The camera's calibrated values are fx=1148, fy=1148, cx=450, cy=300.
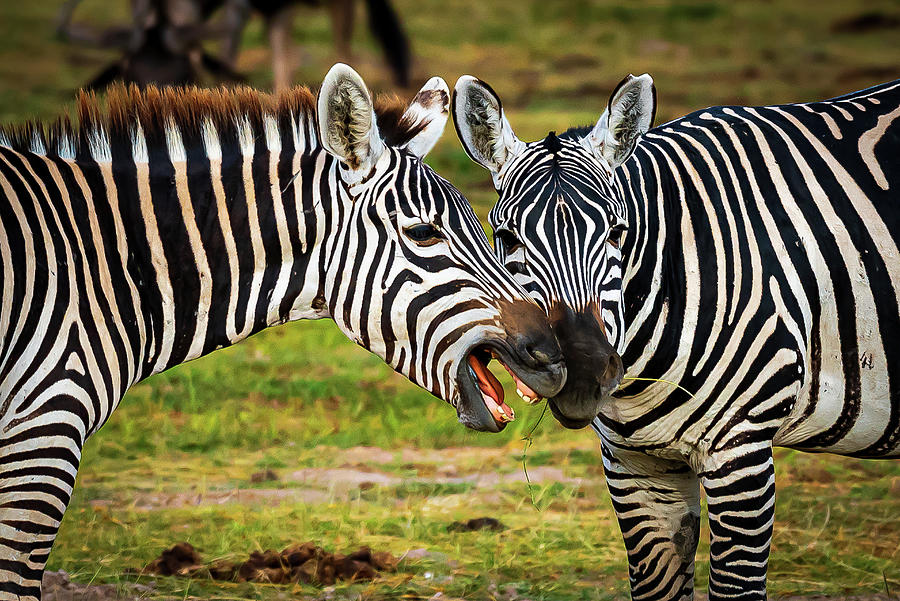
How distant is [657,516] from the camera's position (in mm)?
4316

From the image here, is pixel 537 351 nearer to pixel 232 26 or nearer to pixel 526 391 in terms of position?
pixel 526 391

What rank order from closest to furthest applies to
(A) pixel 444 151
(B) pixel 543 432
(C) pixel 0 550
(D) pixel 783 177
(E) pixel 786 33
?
(C) pixel 0 550 → (D) pixel 783 177 → (B) pixel 543 432 → (A) pixel 444 151 → (E) pixel 786 33

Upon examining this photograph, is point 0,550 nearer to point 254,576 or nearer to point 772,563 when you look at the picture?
point 254,576

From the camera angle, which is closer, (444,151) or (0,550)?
(0,550)

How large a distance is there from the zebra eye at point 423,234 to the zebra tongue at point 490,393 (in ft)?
1.23

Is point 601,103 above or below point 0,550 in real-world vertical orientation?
above

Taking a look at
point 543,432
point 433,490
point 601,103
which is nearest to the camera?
point 433,490

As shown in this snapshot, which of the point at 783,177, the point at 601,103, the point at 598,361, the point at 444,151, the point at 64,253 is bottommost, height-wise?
the point at 598,361

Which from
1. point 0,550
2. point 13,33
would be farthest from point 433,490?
point 13,33

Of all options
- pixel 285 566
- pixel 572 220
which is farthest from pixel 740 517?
pixel 285 566

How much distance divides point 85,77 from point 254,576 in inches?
651

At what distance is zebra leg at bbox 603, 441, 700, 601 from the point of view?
428cm

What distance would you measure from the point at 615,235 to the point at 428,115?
0.74 metres

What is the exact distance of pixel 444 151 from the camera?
14930mm
